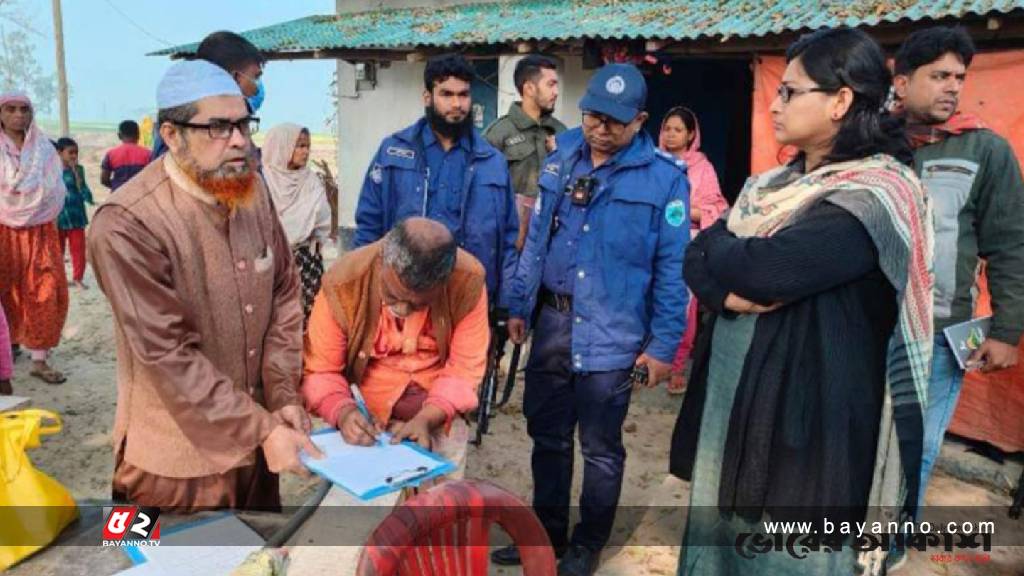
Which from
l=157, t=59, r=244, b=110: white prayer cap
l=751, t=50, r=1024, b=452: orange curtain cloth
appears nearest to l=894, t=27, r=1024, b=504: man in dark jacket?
l=751, t=50, r=1024, b=452: orange curtain cloth

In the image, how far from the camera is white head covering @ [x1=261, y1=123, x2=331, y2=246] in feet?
15.3

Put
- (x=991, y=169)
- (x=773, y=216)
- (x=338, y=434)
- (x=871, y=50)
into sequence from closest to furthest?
(x=871, y=50) → (x=773, y=216) → (x=338, y=434) → (x=991, y=169)

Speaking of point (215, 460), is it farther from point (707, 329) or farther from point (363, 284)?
point (707, 329)

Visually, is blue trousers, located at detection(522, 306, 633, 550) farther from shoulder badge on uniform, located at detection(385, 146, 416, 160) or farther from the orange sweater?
shoulder badge on uniform, located at detection(385, 146, 416, 160)

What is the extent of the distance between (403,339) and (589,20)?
5.45 metres

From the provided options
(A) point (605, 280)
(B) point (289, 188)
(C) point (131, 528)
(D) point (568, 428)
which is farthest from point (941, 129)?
(B) point (289, 188)

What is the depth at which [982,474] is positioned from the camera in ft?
13.5

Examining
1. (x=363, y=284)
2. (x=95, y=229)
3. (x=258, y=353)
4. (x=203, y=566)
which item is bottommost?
(x=203, y=566)

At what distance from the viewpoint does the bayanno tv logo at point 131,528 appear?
173cm

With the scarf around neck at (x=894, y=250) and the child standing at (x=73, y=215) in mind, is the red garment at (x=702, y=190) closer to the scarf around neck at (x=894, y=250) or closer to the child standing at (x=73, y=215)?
the scarf around neck at (x=894, y=250)

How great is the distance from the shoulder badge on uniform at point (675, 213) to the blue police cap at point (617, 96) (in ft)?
1.21

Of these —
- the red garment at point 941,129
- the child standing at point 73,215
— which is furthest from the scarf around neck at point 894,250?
the child standing at point 73,215

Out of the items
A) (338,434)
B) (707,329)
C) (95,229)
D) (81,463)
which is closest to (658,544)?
(707,329)

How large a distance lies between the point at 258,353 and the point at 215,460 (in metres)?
0.36
